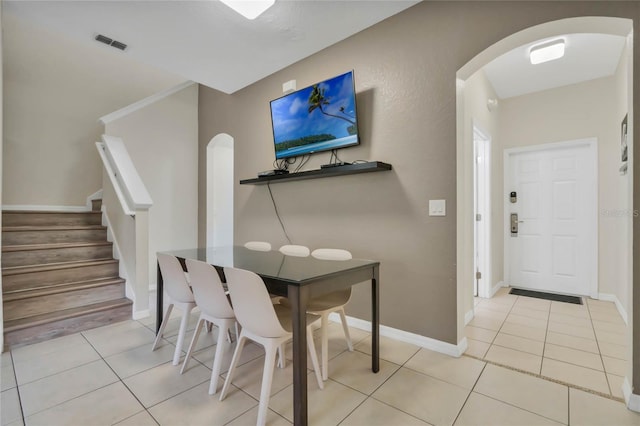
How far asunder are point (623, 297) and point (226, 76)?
501 centimetres

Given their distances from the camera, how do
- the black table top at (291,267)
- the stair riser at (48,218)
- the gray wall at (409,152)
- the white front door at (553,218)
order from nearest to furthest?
the black table top at (291,267) → the gray wall at (409,152) → the stair riser at (48,218) → the white front door at (553,218)

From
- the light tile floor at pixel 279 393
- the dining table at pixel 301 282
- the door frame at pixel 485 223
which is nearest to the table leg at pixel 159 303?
the light tile floor at pixel 279 393

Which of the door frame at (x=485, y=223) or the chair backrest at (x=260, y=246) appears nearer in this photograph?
the chair backrest at (x=260, y=246)

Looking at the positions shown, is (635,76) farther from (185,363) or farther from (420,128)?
(185,363)

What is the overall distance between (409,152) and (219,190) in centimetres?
334

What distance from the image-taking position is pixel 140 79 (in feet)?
16.2

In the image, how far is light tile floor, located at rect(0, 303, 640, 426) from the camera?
5.12 ft

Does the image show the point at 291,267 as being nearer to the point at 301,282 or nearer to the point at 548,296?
the point at 301,282

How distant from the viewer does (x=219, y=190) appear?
482cm

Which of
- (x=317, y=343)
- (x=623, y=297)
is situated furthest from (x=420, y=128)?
(x=623, y=297)

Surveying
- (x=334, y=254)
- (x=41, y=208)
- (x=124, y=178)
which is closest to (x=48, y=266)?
(x=124, y=178)

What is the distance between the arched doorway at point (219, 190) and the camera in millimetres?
4582

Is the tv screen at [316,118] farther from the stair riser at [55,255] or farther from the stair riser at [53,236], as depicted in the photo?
the stair riser at [53,236]

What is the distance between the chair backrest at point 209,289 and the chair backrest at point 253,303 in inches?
7.2
